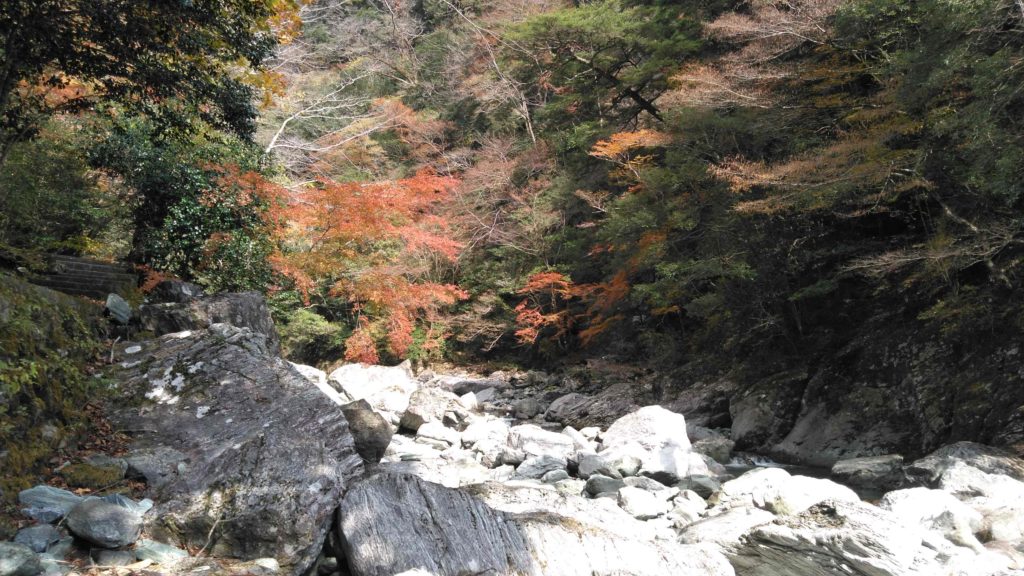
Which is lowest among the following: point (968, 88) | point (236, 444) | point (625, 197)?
point (625, 197)

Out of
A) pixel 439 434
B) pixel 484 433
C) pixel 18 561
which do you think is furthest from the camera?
pixel 484 433

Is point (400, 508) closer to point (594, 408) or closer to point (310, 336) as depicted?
point (594, 408)

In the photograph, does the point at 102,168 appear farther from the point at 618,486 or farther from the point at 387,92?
the point at 387,92

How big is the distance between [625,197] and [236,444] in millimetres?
9923


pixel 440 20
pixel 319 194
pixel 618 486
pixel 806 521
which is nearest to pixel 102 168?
pixel 319 194

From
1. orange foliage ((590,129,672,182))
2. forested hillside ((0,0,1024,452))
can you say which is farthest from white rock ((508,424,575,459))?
orange foliage ((590,129,672,182))

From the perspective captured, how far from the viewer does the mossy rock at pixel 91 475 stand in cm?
369

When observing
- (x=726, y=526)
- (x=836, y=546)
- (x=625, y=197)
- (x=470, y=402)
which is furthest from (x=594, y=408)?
(x=836, y=546)

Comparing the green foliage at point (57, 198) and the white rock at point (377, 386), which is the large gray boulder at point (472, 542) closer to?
the green foliage at point (57, 198)

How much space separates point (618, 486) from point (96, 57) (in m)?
5.88

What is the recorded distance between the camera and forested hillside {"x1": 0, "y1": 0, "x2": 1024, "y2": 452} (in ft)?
19.6

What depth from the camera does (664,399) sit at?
11.9m

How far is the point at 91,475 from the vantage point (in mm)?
3742

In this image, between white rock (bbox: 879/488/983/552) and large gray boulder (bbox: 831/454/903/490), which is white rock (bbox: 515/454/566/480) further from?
white rock (bbox: 879/488/983/552)
